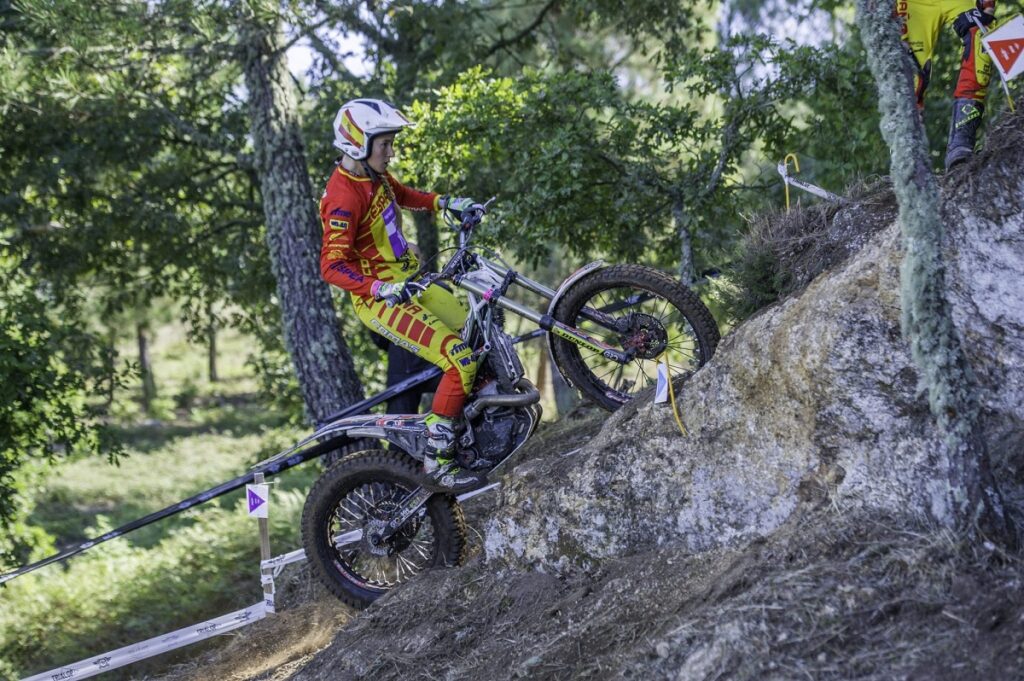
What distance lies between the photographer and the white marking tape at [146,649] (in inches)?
258

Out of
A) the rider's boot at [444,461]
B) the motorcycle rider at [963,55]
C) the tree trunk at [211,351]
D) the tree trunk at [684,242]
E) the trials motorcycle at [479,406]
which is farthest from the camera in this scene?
the tree trunk at [211,351]

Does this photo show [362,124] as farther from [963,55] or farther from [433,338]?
[963,55]

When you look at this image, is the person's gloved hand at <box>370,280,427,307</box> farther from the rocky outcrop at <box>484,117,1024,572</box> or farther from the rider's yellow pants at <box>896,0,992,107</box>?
the rider's yellow pants at <box>896,0,992,107</box>

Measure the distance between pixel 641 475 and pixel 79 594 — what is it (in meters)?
8.37

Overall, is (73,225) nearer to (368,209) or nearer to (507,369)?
(368,209)

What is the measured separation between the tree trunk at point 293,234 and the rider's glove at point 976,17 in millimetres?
5328

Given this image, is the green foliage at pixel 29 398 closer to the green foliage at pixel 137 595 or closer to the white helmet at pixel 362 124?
the green foliage at pixel 137 595

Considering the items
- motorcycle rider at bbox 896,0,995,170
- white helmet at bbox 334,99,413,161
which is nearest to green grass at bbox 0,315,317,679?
white helmet at bbox 334,99,413,161

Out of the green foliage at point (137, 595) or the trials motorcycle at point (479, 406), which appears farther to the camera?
the green foliage at point (137, 595)

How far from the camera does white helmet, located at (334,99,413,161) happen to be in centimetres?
587

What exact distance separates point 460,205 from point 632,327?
1420 mm

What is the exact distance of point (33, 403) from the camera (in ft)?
32.7

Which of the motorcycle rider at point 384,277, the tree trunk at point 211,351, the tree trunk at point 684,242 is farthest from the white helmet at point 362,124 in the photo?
the tree trunk at point 211,351

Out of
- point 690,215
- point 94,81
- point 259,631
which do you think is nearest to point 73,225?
point 94,81
